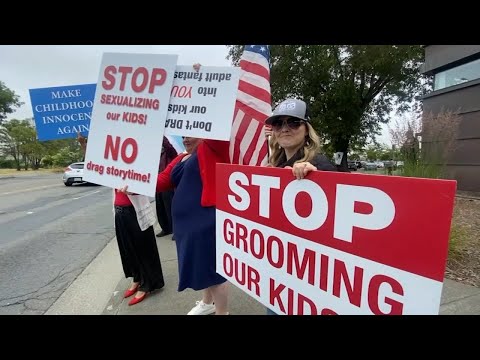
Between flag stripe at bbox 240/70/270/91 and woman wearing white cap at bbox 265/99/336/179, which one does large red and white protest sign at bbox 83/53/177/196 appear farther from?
woman wearing white cap at bbox 265/99/336/179

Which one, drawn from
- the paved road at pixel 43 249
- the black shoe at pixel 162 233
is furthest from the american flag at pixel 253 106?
the black shoe at pixel 162 233

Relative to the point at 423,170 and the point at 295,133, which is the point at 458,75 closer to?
the point at 423,170

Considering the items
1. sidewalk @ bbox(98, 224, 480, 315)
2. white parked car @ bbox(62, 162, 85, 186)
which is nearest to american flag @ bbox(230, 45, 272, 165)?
sidewalk @ bbox(98, 224, 480, 315)

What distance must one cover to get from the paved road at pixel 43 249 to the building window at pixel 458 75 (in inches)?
486

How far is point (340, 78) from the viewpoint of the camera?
23.9 m

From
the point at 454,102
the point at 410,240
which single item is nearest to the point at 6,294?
the point at 410,240

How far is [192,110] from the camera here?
208 centimetres

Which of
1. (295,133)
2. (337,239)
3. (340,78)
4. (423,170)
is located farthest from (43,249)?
(340,78)

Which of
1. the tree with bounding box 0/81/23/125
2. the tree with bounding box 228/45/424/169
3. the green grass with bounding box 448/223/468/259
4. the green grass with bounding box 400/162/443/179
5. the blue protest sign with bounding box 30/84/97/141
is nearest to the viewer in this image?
the blue protest sign with bounding box 30/84/97/141

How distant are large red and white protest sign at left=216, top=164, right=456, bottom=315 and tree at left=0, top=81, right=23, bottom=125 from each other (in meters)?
57.1

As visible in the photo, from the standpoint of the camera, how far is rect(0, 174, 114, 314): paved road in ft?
12.1

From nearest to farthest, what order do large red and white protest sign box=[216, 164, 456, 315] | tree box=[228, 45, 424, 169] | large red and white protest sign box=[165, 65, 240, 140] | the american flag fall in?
large red and white protest sign box=[216, 164, 456, 315], large red and white protest sign box=[165, 65, 240, 140], the american flag, tree box=[228, 45, 424, 169]

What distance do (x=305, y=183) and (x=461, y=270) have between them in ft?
12.2

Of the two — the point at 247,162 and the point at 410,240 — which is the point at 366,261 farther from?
the point at 247,162
